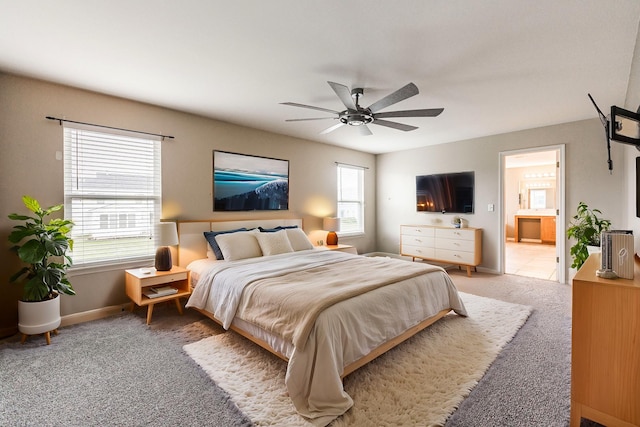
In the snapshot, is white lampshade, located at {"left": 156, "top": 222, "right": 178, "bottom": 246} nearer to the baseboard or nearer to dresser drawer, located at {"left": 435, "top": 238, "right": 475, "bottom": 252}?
the baseboard

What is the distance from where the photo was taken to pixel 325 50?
238 cm

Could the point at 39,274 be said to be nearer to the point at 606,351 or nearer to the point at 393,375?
the point at 393,375

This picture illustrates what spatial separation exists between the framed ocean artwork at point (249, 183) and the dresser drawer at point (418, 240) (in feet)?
8.45

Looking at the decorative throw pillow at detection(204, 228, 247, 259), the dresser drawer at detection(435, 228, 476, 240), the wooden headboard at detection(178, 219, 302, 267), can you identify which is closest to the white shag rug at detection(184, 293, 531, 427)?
the decorative throw pillow at detection(204, 228, 247, 259)

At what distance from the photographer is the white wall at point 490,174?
416 cm

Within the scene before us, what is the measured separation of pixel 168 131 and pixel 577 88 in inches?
185

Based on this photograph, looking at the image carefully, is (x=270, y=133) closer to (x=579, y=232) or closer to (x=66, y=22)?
(x=66, y=22)

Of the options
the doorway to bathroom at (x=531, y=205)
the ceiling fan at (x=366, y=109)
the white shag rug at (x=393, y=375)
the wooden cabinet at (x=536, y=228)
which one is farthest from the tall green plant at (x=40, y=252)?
the wooden cabinet at (x=536, y=228)

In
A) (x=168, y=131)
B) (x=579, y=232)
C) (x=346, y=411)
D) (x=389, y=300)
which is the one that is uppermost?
(x=168, y=131)

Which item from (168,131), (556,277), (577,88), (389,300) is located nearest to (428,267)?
(389,300)

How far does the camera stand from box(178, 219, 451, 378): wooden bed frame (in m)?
2.26

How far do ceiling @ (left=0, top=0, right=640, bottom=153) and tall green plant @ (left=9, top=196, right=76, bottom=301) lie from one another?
55.9 inches

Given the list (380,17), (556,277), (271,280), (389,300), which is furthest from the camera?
(556,277)

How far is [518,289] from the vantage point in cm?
426
